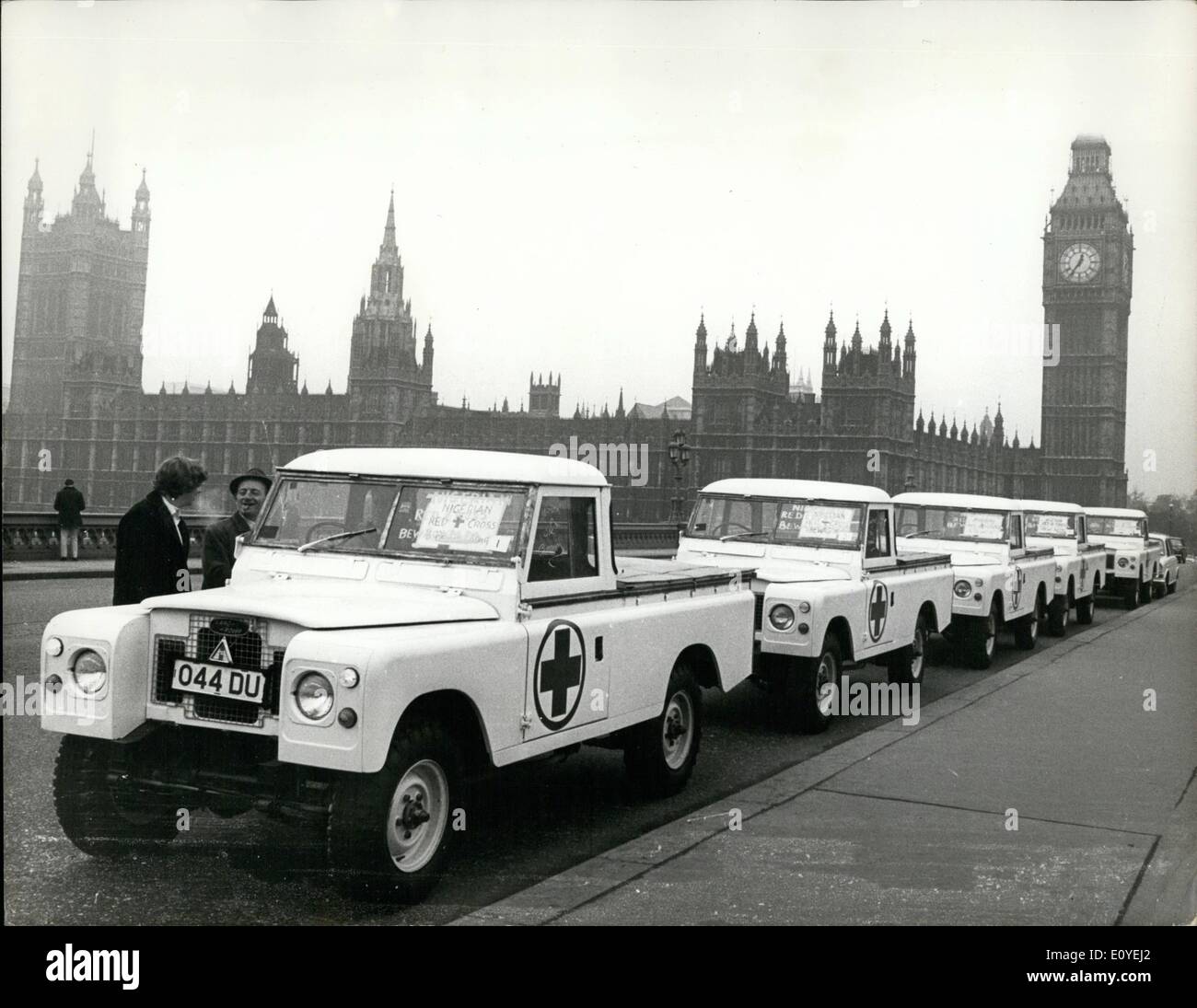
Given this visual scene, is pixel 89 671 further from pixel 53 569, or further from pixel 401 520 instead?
pixel 53 569

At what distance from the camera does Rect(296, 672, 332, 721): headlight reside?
4270mm

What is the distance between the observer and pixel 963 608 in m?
12.7

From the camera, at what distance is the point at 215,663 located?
15.1ft

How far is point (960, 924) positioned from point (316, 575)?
10.8 ft

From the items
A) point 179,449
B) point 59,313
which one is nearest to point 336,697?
point 59,313

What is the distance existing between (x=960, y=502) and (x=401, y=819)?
441 inches

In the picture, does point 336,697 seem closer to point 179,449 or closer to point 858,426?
point 858,426

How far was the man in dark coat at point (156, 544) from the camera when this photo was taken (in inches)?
235

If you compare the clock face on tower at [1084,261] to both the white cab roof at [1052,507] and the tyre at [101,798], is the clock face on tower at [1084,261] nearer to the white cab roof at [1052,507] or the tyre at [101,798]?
the white cab roof at [1052,507]

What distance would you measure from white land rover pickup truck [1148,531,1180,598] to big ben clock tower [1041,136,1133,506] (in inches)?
63.0

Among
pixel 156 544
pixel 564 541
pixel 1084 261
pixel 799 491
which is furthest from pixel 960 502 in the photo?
pixel 156 544

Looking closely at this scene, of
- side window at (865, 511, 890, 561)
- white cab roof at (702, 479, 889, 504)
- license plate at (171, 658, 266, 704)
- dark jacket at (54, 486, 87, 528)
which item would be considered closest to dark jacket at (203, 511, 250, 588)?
license plate at (171, 658, 266, 704)

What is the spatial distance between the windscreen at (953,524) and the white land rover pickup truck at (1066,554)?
251 cm

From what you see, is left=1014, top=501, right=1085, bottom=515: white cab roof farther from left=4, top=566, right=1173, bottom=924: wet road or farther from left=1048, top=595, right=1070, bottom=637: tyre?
left=4, top=566, right=1173, bottom=924: wet road
